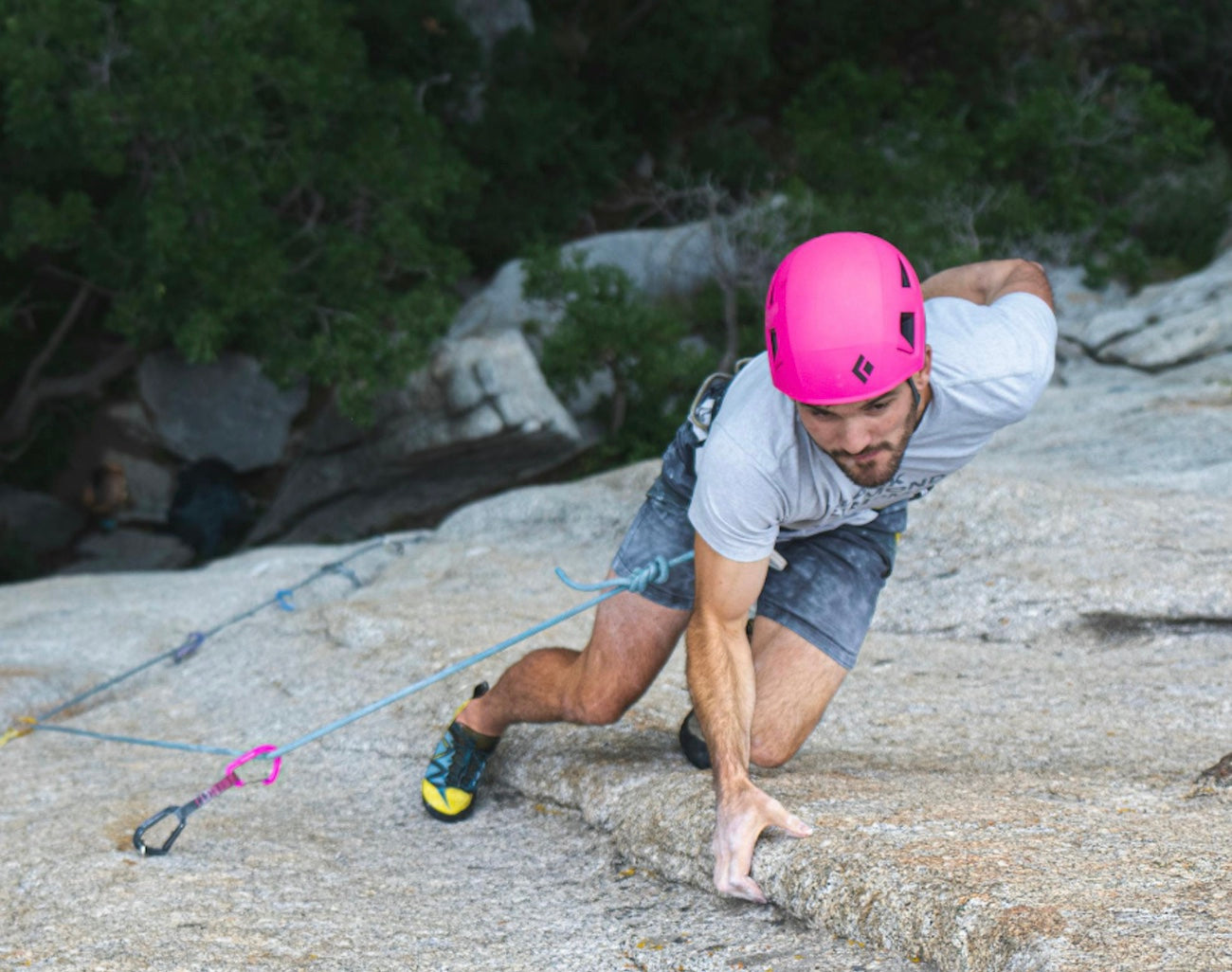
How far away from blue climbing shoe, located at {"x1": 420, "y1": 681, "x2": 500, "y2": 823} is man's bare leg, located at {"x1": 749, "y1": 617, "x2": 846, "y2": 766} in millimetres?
826

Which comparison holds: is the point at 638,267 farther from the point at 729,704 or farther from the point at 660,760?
the point at 729,704

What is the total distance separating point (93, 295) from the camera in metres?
14.7

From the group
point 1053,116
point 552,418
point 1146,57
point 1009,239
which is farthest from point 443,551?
point 1146,57

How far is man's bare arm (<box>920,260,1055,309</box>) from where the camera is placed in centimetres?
297

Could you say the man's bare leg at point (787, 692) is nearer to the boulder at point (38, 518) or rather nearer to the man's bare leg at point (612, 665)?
the man's bare leg at point (612, 665)

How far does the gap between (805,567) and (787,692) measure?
13.2 inches

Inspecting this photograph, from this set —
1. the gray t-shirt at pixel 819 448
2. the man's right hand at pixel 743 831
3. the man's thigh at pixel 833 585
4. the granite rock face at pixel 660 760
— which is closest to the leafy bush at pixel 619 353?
the granite rock face at pixel 660 760

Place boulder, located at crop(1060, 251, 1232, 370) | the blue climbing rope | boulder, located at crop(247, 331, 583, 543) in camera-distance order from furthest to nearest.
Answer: boulder, located at crop(247, 331, 583, 543) < boulder, located at crop(1060, 251, 1232, 370) < the blue climbing rope

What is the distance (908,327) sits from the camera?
8.09ft

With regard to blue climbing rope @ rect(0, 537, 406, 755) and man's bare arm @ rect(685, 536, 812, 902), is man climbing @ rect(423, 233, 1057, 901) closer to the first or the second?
man's bare arm @ rect(685, 536, 812, 902)

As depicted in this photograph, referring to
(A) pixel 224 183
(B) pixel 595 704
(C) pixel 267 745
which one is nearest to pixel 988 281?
(B) pixel 595 704

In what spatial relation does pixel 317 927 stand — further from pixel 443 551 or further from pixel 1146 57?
pixel 1146 57

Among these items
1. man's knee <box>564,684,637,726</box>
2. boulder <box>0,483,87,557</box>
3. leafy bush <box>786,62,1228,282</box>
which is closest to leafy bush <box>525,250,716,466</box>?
leafy bush <box>786,62,1228,282</box>

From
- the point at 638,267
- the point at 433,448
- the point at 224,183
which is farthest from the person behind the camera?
the point at 638,267
